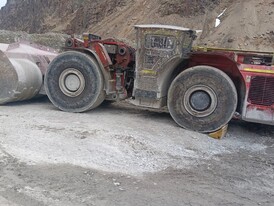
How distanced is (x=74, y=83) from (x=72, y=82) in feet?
0.16

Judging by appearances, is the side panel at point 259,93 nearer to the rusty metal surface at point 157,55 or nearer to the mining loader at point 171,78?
the mining loader at point 171,78

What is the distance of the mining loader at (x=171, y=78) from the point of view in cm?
668

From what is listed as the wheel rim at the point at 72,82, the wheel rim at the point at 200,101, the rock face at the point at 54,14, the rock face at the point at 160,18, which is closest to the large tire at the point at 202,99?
the wheel rim at the point at 200,101

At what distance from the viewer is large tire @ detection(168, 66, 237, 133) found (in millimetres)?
6703

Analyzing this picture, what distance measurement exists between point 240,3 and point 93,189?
20247 mm

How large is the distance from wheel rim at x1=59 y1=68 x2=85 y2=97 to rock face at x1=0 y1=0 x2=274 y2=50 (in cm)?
1317

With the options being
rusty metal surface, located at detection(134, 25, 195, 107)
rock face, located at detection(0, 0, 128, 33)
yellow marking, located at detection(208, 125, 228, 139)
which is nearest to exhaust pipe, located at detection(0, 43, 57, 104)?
rusty metal surface, located at detection(134, 25, 195, 107)

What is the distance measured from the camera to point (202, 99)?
6867 mm

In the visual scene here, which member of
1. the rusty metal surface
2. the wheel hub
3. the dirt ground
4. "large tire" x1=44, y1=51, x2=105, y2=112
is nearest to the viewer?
the dirt ground

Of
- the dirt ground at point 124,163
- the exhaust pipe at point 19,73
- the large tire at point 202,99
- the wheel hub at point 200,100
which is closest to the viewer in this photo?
the dirt ground at point 124,163

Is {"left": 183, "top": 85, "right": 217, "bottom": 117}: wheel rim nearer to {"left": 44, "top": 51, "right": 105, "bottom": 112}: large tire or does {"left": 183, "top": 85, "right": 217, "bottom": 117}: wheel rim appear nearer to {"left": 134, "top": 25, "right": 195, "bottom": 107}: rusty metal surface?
{"left": 134, "top": 25, "right": 195, "bottom": 107}: rusty metal surface

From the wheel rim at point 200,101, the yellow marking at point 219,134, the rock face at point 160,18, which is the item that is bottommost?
the yellow marking at point 219,134

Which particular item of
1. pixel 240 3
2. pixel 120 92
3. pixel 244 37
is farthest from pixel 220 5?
pixel 120 92

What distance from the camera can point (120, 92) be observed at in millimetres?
7785
